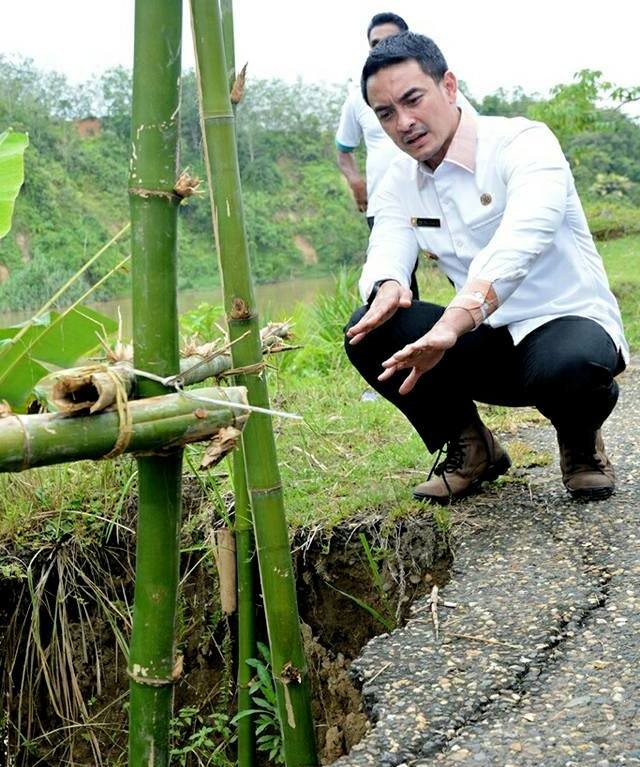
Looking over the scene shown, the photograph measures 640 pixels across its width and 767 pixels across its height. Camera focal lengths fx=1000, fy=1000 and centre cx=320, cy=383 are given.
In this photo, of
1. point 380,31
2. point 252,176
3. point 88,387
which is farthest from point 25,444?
point 252,176

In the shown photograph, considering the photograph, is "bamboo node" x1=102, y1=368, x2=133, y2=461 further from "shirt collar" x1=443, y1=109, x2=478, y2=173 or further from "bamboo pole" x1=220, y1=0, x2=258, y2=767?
"shirt collar" x1=443, y1=109, x2=478, y2=173

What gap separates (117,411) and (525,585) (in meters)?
1.42

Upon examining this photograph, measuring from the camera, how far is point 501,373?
2.86 m

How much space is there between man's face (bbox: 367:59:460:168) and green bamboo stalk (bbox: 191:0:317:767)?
958 millimetres

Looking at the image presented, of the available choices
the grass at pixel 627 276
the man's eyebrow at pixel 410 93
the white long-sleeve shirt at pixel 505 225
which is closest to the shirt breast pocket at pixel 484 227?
the white long-sleeve shirt at pixel 505 225

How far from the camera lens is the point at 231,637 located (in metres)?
3.00

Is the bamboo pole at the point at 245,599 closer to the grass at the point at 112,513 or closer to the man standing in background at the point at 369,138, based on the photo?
the grass at the point at 112,513

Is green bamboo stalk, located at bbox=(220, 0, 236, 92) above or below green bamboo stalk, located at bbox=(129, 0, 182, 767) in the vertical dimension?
above

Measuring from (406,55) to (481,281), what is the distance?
0.67 meters

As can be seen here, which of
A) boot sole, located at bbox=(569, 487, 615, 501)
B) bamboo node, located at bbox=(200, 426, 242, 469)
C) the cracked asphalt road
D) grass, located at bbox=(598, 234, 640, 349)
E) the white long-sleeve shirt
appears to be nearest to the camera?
bamboo node, located at bbox=(200, 426, 242, 469)

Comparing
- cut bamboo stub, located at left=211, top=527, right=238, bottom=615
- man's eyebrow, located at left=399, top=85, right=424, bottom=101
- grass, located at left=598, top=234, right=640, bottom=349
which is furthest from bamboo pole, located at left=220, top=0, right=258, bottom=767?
grass, located at left=598, top=234, right=640, bottom=349

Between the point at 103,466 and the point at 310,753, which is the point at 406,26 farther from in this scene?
the point at 310,753

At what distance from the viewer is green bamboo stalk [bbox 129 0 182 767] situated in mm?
1419

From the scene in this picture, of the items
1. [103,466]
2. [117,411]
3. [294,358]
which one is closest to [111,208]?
[294,358]
